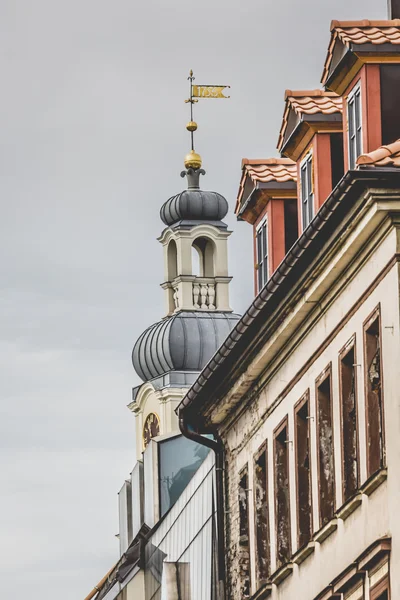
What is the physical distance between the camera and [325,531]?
25.5 meters

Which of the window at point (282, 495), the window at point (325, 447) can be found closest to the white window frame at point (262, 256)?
the window at point (282, 495)

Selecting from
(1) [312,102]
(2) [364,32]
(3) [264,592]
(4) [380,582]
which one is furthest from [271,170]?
(4) [380,582]

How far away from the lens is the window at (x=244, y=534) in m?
31.6

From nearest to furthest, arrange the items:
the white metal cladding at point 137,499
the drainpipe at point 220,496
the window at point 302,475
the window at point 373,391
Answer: the window at point 373,391 < the window at point 302,475 < the drainpipe at point 220,496 < the white metal cladding at point 137,499

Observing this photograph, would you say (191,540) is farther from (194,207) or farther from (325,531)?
(194,207)

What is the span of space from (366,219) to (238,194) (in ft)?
34.1

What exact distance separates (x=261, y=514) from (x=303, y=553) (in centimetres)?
344

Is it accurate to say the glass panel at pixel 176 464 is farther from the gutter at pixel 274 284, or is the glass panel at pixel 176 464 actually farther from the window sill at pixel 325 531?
the window sill at pixel 325 531

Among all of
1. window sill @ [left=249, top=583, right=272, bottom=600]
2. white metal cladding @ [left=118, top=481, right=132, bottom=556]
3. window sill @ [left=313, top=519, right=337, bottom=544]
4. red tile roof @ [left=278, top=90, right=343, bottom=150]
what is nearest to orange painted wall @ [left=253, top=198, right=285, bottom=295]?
red tile roof @ [left=278, top=90, right=343, bottom=150]

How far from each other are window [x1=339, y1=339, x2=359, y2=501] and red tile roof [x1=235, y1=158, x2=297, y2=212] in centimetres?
751

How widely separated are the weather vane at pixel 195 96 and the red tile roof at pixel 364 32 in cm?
4189

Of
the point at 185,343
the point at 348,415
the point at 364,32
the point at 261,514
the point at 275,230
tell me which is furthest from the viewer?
the point at 185,343

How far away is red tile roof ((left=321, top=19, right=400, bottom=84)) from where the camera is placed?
84.2 ft

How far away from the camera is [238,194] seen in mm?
33375
